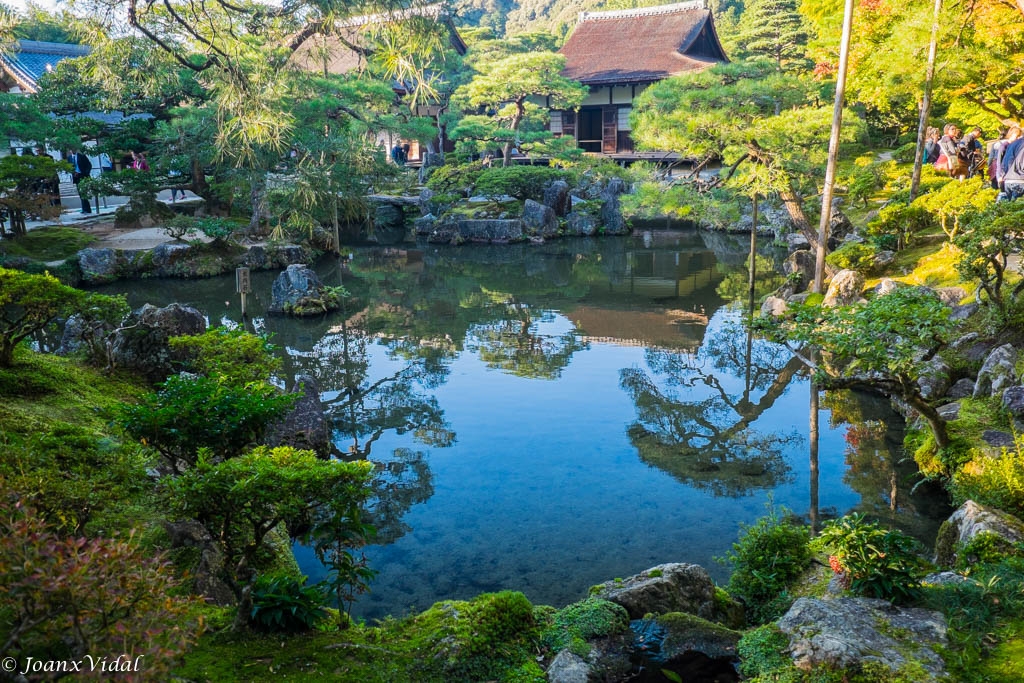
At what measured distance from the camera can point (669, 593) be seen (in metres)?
6.20

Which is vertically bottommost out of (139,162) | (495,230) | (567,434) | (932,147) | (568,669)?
(567,434)

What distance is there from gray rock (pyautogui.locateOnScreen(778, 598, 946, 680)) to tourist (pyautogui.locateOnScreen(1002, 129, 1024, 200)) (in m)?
11.5

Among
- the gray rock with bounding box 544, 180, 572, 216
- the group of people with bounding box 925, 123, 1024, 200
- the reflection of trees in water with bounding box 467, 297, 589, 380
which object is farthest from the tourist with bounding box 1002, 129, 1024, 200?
the gray rock with bounding box 544, 180, 572, 216

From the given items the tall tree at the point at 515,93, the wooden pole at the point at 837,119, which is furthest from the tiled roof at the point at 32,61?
the wooden pole at the point at 837,119

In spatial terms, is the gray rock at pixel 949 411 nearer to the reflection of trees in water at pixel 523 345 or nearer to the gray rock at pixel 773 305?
the reflection of trees in water at pixel 523 345

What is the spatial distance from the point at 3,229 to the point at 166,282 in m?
4.90

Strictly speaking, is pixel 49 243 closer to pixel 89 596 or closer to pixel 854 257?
pixel 854 257

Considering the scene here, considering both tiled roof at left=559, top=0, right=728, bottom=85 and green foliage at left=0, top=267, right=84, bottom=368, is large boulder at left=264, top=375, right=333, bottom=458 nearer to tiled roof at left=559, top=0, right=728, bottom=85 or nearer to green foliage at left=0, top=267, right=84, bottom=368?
green foliage at left=0, top=267, right=84, bottom=368

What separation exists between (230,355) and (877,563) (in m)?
7.98

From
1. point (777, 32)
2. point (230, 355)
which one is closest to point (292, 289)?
point (230, 355)

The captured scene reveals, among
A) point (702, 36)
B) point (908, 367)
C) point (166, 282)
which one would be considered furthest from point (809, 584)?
point (702, 36)

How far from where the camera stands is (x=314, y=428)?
35.7 feet

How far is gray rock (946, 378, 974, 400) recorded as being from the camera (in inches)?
427

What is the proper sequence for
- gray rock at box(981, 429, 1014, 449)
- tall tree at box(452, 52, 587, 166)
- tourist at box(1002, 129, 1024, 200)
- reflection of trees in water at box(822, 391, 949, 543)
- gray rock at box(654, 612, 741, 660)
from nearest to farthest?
1. gray rock at box(654, 612, 741, 660)
2. gray rock at box(981, 429, 1014, 449)
3. reflection of trees in water at box(822, 391, 949, 543)
4. tourist at box(1002, 129, 1024, 200)
5. tall tree at box(452, 52, 587, 166)
